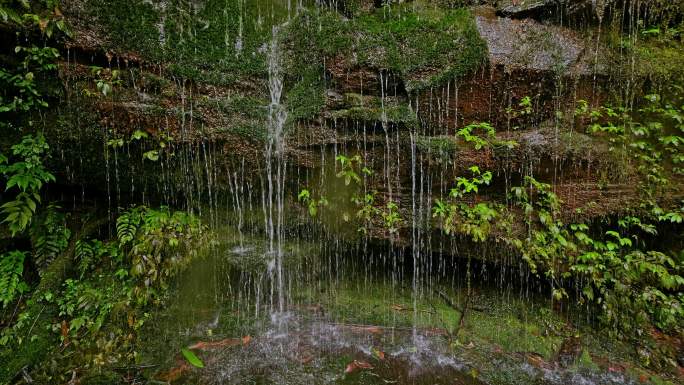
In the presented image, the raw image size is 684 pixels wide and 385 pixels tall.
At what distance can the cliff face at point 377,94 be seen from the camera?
4371 mm

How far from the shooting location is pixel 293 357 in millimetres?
3967

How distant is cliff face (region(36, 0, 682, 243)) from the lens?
437 cm

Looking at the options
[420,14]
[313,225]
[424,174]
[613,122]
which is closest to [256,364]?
[313,225]

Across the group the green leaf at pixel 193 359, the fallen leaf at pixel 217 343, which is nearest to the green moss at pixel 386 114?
the fallen leaf at pixel 217 343

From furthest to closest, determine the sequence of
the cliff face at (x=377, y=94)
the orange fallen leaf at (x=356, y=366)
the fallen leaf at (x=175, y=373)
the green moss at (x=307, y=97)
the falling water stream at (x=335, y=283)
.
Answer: the green moss at (x=307, y=97) < the cliff face at (x=377, y=94) < the falling water stream at (x=335, y=283) < the orange fallen leaf at (x=356, y=366) < the fallen leaf at (x=175, y=373)

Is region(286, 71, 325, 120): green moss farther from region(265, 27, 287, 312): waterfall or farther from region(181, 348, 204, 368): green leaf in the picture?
region(181, 348, 204, 368): green leaf

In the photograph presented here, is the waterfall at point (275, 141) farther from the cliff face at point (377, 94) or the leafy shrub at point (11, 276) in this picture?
the leafy shrub at point (11, 276)

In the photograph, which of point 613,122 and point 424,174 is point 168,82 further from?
point 613,122

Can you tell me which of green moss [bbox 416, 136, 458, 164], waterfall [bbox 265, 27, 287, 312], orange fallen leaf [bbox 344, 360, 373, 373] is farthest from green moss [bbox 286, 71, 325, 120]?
orange fallen leaf [bbox 344, 360, 373, 373]

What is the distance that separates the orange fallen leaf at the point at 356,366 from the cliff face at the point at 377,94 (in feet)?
6.57

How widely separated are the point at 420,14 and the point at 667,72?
3.28 m

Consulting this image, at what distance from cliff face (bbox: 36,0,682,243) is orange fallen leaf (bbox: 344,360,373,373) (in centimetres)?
200

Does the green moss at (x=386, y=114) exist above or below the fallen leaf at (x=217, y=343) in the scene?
above

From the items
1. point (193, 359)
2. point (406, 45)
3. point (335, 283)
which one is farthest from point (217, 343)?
point (406, 45)
